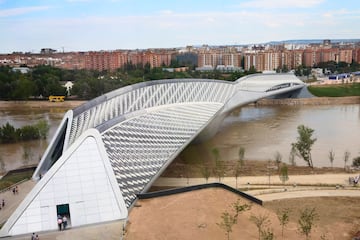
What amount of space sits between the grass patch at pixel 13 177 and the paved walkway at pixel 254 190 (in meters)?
1.07

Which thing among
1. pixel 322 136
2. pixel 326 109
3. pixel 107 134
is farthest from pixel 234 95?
pixel 107 134

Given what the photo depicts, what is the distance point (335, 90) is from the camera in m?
60.9

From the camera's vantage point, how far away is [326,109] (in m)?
50.7

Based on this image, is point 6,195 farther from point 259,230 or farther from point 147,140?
point 259,230

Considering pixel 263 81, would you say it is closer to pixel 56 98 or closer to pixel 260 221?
pixel 56 98

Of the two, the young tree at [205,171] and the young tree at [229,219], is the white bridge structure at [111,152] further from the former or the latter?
the young tree at [229,219]

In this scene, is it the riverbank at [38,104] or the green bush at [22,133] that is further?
the riverbank at [38,104]

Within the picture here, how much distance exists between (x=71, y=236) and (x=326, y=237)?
8361mm

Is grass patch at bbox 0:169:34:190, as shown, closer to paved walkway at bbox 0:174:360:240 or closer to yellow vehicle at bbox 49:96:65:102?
paved walkway at bbox 0:174:360:240

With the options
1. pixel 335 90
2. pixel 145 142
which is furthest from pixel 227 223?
pixel 335 90

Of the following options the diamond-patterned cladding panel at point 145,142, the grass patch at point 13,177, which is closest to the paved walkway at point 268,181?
the diamond-patterned cladding panel at point 145,142

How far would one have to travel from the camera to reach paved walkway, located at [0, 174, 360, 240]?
13.4 m

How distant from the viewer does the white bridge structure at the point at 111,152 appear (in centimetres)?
1419

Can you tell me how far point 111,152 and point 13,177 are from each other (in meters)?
8.08
